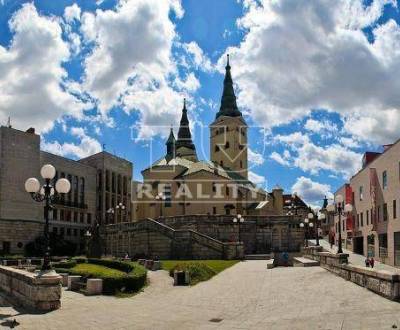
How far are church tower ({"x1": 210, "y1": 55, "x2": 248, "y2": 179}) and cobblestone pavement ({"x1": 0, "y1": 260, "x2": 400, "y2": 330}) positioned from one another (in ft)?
239

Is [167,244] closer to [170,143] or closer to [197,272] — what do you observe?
[197,272]

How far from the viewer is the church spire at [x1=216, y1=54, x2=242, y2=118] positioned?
3797 inches

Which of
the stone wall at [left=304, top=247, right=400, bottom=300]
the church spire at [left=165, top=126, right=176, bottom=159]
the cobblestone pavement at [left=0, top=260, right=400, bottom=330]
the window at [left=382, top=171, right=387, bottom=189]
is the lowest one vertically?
the cobblestone pavement at [left=0, top=260, right=400, bottom=330]

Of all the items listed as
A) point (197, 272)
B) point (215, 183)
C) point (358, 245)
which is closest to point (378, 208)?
point (358, 245)

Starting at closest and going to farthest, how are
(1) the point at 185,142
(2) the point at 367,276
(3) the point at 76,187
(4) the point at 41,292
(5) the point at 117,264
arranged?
(4) the point at 41,292, (2) the point at 367,276, (5) the point at 117,264, (3) the point at 76,187, (1) the point at 185,142

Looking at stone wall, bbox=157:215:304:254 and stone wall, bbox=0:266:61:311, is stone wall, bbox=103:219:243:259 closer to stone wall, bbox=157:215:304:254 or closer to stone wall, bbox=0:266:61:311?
stone wall, bbox=157:215:304:254

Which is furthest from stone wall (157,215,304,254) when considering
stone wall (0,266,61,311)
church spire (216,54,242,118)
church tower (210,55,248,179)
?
church spire (216,54,242,118)

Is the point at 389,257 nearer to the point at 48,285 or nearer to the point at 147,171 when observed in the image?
the point at 48,285

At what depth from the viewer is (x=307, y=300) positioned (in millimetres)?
17516

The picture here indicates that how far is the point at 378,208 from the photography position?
46844 millimetres

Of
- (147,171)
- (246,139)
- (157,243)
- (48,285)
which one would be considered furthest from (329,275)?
A: (246,139)

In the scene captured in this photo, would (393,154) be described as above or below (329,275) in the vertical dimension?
above

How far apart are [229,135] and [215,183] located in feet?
76.2

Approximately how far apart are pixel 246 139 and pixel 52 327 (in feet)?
288
